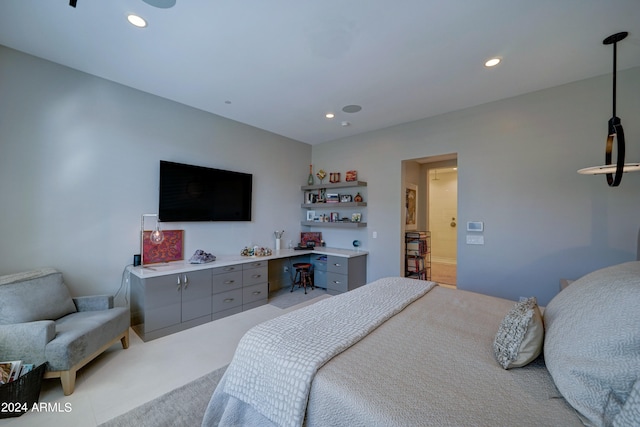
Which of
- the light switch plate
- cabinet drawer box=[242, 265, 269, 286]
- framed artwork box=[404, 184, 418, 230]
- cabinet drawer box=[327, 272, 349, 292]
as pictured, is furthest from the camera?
framed artwork box=[404, 184, 418, 230]

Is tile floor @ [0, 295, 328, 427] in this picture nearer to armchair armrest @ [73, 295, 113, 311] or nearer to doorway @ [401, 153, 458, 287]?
armchair armrest @ [73, 295, 113, 311]

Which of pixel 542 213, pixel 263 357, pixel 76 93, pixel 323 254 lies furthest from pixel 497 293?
pixel 76 93

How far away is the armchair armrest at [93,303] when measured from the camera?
264 centimetres

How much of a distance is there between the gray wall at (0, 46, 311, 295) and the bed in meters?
2.61

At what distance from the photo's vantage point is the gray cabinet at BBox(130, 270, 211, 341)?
286cm

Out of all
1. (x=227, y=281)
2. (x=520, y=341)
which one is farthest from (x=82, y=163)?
(x=520, y=341)

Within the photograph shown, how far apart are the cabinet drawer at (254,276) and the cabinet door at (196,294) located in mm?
547

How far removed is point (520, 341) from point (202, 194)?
387cm

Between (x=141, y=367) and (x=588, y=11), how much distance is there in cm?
478

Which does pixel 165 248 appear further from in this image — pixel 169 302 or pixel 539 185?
pixel 539 185

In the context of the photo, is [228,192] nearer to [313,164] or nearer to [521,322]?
[313,164]

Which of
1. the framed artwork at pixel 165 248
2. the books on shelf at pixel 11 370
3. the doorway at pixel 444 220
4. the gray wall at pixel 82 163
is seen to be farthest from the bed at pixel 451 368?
the doorway at pixel 444 220

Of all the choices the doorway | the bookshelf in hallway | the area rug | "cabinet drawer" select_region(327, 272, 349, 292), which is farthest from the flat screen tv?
the doorway

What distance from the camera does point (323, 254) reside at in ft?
15.4
